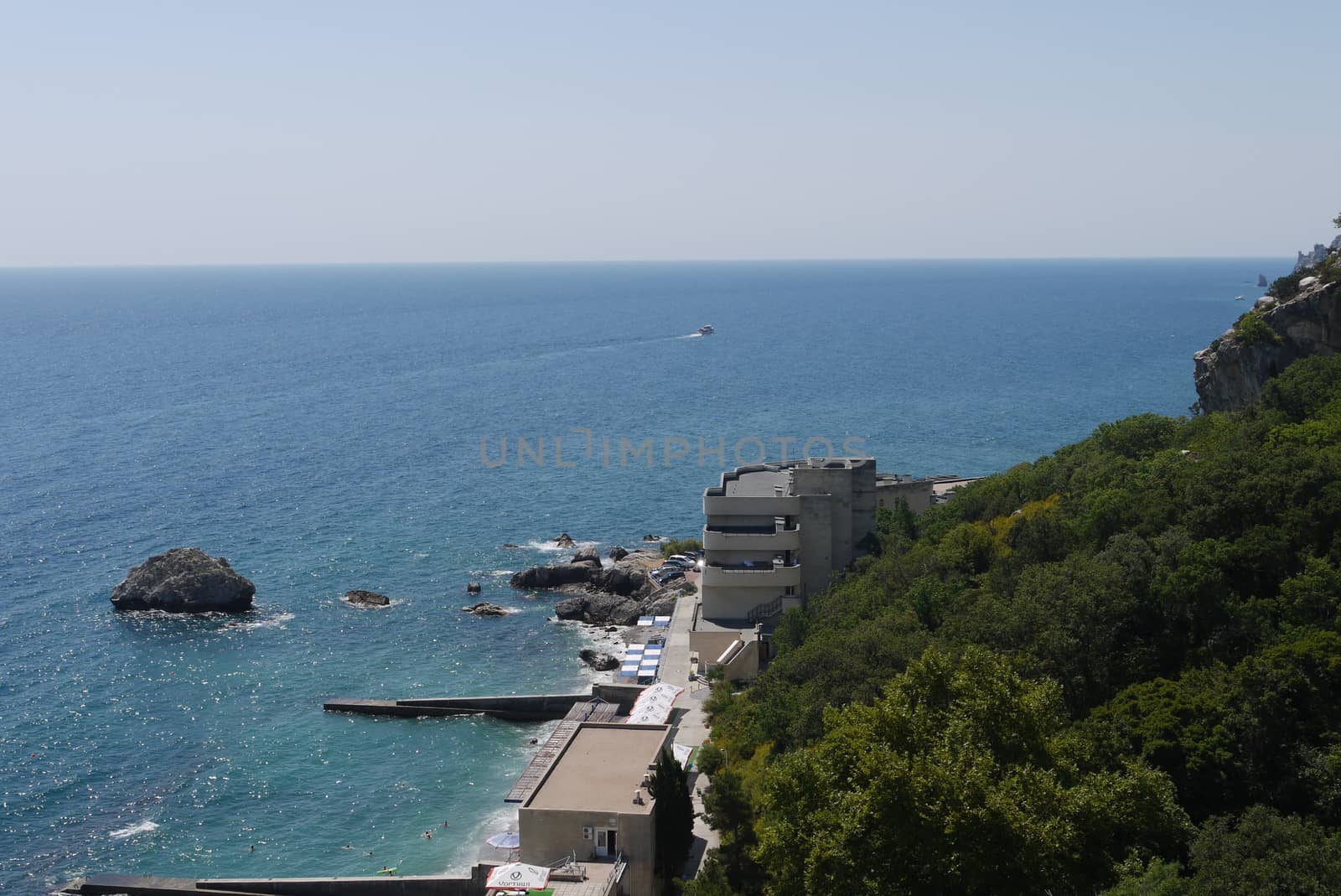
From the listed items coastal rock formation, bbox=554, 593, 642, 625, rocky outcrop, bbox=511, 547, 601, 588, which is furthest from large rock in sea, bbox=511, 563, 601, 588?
coastal rock formation, bbox=554, 593, 642, 625

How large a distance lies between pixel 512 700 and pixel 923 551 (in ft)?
63.9

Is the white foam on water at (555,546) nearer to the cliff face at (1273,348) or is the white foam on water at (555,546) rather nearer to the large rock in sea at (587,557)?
the large rock in sea at (587,557)

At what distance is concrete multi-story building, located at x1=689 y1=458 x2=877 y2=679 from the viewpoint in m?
56.8

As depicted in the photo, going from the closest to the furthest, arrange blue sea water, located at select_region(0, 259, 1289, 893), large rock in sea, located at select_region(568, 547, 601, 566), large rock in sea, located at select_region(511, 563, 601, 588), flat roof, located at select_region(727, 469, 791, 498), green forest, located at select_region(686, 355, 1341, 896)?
green forest, located at select_region(686, 355, 1341, 896) < blue sea water, located at select_region(0, 259, 1289, 893) < flat roof, located at select_region(727, 469, 791, 498) < large rock in sea, located at select_region(511, 563, 601, 588) < large rock in sea, located at select_region(568, 547, 601, 566)

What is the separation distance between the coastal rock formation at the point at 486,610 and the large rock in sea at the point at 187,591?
12431 millimetres

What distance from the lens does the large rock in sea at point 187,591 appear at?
68.7 meters

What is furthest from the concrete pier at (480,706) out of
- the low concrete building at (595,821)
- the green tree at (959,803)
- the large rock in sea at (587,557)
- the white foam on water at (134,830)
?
the green tree at (959,803)

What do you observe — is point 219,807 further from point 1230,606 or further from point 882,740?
point 1230,606

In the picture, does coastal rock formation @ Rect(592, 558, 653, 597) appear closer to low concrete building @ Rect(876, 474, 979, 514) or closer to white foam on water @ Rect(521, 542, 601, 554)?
white foam on water @ Rect(521, 542, 601, 554)

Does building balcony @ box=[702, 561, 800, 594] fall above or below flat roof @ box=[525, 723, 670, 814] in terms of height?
above

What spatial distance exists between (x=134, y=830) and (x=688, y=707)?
2113cm

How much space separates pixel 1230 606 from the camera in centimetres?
3425

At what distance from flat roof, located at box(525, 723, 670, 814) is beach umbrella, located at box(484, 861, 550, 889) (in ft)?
6.06

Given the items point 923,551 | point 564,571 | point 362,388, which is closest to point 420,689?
point 564,571
